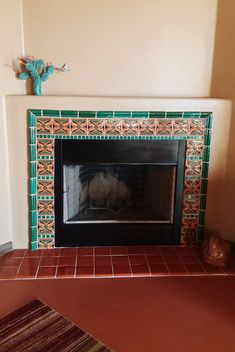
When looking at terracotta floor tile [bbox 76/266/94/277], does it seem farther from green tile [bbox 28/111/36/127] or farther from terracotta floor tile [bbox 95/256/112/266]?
green tile [bbox 28/111/36/127]

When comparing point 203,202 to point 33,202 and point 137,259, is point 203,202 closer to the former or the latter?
point 137,259

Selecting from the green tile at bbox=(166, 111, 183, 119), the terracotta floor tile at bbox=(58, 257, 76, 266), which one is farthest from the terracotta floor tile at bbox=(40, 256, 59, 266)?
the green tile at bbox=(166, 111, 183, 119)

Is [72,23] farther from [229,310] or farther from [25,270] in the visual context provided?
[229,310]

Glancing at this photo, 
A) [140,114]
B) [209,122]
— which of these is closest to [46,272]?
[140,114]

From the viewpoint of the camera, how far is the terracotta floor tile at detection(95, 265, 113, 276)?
2.14 m

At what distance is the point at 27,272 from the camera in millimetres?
2146

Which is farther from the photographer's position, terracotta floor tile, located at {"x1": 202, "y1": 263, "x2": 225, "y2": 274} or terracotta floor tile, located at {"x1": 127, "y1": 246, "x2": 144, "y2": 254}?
terracotta floor tile, located at {"x1": 127, "y1": 246, "x2": 144, "y2": 254}

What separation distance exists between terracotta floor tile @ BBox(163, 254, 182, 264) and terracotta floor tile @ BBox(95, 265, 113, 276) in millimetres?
376

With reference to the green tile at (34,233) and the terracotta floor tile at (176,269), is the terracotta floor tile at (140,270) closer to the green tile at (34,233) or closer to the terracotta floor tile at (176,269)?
the terracotta floor tile at (176,269)

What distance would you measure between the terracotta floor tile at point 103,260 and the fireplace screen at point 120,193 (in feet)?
0.87

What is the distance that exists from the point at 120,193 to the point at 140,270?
0.63 metres

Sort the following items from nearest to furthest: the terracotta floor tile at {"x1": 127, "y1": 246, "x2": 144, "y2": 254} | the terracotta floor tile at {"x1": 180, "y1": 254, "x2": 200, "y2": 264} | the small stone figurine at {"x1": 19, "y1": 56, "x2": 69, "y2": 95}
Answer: the small stone figurine at {"x1": 19, "y1": 56, "x2": 69, "y2": 95} < the terracotta floor tile at {"x1": 180, "y1": 254, "x2": 200, "y2": 264} < the terracotta floor tile at {"x1": 127, "y1": 246, "x2": 144, "y2": 254}

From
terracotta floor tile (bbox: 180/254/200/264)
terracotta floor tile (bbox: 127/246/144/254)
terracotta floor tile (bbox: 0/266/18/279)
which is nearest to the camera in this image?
terracotta floor tile (bbox: 0/266/18/279)

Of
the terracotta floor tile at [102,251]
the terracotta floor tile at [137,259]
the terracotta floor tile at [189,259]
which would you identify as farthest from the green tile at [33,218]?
the terracotta floor tile at [189,259]
